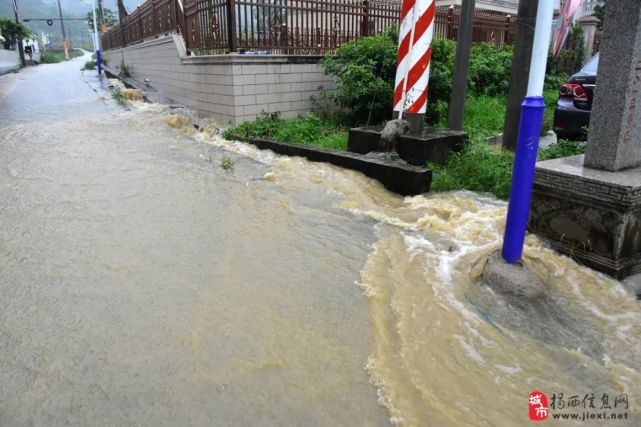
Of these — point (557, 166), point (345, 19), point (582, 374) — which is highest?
point (345, 19)

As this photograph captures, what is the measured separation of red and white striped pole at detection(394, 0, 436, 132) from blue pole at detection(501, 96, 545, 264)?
3.60m

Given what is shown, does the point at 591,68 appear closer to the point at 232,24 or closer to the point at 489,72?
the point at 489,72

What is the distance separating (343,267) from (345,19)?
789 centimetres

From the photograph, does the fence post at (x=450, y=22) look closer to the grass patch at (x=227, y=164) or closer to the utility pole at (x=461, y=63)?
the utility pole at (x=461, y=63)

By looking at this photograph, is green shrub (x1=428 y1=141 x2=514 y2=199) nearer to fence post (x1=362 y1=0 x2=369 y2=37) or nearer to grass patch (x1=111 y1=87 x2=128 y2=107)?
fence post (x1=362 y1=0 x2=369 y2=37)

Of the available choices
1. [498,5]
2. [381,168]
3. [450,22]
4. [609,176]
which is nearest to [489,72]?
[450,22]

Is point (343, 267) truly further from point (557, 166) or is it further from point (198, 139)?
point (198, 139)

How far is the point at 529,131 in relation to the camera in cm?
290

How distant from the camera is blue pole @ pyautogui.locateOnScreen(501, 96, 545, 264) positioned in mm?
2867

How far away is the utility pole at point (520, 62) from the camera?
641 cm

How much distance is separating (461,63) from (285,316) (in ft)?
17.5

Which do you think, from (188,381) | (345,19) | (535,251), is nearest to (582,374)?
(535,251)

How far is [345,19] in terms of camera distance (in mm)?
10266

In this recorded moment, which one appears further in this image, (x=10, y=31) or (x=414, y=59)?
(x=10, y=31)
